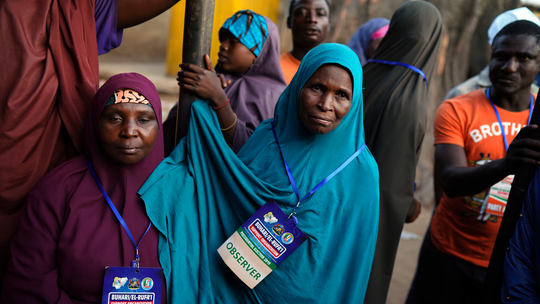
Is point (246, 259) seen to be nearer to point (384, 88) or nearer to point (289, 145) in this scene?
point (289, 145)

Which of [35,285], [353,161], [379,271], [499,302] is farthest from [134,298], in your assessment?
[499,302]

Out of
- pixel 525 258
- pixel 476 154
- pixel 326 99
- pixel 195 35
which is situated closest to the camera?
pixel 525 258

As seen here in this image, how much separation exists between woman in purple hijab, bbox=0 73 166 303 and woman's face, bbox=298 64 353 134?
68cm

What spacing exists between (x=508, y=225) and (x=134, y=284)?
5.11 ft

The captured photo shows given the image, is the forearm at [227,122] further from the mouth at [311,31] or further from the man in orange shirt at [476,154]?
the mouth at [311,31]

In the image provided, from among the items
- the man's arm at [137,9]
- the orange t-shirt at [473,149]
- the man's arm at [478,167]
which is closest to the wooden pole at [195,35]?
the man's arm at [137,9]

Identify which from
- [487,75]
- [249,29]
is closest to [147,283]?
[249,29]

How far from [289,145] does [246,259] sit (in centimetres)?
58

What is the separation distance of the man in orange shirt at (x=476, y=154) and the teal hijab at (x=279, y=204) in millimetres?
839

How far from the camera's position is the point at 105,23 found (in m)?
2.10

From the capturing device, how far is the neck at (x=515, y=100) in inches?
102

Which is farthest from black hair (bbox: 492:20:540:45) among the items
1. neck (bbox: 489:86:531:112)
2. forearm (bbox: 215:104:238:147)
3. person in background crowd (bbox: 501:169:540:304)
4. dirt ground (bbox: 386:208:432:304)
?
dirt ground (bbox: 386:208:432:304)

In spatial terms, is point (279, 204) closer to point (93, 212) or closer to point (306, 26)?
point (93, 212)

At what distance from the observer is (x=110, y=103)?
5.73 ft
